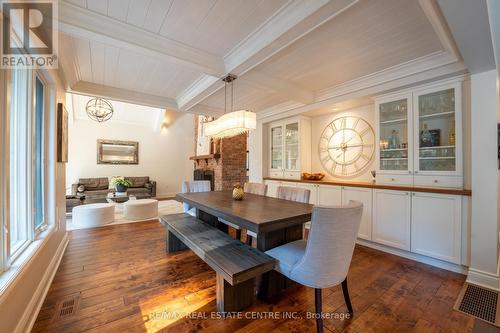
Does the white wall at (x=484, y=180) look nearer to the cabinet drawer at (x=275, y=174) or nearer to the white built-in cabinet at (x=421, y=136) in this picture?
the white built-in cabinet at (x=421, y=136)

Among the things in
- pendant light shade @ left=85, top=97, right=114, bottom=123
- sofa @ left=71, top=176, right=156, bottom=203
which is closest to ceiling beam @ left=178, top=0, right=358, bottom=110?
pendant light shade @ left=85, top=97, right=114, bottom=123

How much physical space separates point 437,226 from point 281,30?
108 inches

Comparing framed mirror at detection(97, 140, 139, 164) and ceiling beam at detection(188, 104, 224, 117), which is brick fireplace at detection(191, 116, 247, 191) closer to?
ceiling beam at detection(188, 104, 224, 117)

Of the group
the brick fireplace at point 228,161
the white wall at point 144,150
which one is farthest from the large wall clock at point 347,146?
the white wall at point 144,150

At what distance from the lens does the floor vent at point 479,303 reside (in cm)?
171

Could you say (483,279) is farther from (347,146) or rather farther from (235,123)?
(235,123)

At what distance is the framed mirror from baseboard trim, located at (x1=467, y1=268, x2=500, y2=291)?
8.40 metres

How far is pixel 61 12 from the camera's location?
1647mm

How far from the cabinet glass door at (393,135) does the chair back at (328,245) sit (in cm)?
197

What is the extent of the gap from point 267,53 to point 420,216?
8.60 feet

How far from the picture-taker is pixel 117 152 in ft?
23.7

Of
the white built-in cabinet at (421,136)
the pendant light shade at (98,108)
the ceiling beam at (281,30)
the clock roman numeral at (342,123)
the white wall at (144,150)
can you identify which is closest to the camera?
the ceiling beam at (281,30)

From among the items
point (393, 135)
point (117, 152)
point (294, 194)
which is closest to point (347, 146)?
point (393, 135)

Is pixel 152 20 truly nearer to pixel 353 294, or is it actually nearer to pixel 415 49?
pixel 415 49
